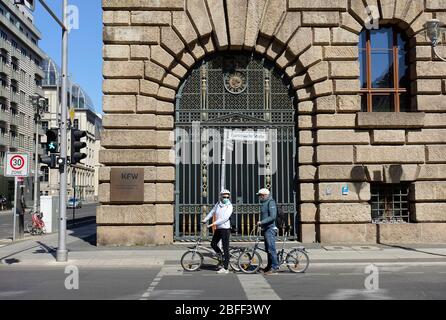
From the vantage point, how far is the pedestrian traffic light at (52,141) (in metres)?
15.1

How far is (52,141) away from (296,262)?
767cm

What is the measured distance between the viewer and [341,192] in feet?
58.9

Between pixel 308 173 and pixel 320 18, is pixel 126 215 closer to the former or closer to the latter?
pixel 308 173

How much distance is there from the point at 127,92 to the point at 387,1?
31.4ft

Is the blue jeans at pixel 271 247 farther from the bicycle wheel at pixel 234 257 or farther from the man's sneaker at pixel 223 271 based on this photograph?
the man's sneaker at pixel 223 271

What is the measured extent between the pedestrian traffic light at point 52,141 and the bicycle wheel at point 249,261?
631cm

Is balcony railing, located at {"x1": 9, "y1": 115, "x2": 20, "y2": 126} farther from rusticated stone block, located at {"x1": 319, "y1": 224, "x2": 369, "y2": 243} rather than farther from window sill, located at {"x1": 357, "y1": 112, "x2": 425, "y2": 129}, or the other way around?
window sill, located at {"x1": 357, "y1": 112, "x2": 425, "y2": 129}

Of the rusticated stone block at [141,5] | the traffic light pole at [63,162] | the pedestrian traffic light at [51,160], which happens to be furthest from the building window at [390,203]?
the pedestrian traffic light at [51,160]

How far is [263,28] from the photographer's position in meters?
18.4

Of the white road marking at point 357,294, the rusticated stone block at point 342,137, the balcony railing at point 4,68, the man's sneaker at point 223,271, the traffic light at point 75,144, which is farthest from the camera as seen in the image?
the balcony railing at point 4,68

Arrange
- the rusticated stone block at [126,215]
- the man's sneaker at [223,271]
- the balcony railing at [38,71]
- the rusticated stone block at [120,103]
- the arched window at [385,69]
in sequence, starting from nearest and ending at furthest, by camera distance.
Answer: the man's sneaker at [223,271]
the rusticated stone block at [126,215]
the rusticated stone block at [120,103]
the arched window at [385,69]
the balcony railing at [38,71]

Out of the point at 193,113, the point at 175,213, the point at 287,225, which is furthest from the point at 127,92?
the point at 287,225

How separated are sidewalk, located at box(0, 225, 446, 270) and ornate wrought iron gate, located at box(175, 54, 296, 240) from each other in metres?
1.60

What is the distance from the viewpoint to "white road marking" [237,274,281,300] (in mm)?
9477
